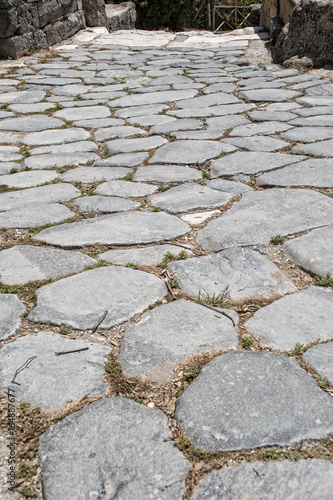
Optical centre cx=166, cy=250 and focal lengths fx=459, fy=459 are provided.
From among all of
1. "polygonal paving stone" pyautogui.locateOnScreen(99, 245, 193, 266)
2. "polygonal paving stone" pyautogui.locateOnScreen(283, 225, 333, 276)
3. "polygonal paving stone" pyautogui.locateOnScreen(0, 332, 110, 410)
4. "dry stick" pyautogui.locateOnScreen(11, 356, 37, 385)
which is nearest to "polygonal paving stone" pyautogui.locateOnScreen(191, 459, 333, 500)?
"polygonal paving stone" pyautogui.locateOnScreen(0, 332, 110, 410)

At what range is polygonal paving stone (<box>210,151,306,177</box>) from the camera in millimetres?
2770

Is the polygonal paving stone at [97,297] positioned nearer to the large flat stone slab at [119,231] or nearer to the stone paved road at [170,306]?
the stone paved road at [170,306]

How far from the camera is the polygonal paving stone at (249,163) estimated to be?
277cm

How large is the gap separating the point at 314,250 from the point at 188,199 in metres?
0.78

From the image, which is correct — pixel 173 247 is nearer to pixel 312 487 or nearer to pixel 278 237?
pixel 278 237

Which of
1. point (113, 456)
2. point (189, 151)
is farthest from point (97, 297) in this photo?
point (189, 151)

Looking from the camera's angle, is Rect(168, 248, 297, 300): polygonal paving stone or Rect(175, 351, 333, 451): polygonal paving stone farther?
Rect(168, 248, 297, 300): polygonal paving stone

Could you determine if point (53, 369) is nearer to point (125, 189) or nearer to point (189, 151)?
point (125, 189)

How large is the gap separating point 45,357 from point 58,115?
3268 millimetres

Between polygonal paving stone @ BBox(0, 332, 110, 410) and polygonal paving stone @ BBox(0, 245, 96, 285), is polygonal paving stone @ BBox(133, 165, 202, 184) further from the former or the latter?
polygonal paving stone @ BBox(0, 332, 110, 410)

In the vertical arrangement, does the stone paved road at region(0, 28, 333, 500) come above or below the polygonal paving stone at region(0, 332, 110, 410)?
below

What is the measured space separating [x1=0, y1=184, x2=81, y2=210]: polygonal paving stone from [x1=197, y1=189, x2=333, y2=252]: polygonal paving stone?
2.93 feet

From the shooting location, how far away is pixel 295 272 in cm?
180

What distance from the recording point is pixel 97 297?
1.62 m
